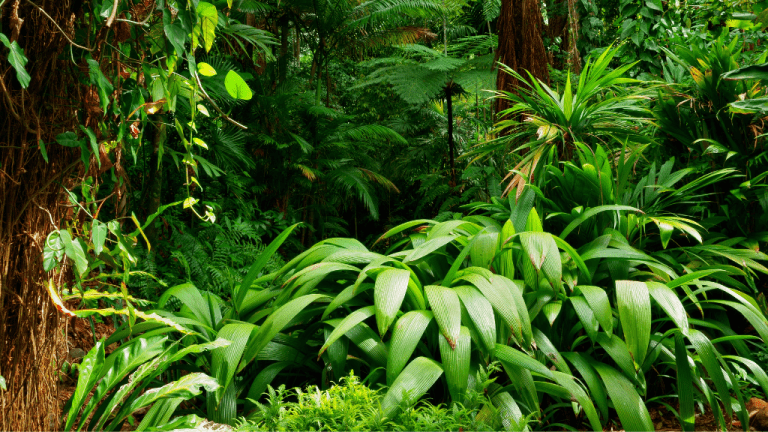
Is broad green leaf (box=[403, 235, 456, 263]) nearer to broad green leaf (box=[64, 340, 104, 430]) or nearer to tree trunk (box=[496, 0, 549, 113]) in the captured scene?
broad green leaf (box=[64, 340, 104, 430])

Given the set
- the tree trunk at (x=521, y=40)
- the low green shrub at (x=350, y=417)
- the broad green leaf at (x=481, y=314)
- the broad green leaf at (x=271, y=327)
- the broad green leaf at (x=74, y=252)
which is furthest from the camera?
the tree trunk at (x=521, y=40)

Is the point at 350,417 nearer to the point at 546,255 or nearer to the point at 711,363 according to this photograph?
the point at 546,255

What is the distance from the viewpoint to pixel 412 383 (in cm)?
165

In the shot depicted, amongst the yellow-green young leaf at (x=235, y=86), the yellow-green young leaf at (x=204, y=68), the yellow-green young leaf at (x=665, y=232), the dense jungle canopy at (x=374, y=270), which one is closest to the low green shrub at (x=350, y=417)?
the dense jungle canopy at (x=374, y=270)

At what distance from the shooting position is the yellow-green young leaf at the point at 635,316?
180 cm

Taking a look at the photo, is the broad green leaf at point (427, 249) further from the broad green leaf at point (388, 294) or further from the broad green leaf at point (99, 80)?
the broad green leaf at point (99, 80)

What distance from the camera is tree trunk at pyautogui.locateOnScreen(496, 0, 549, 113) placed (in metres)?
3.67

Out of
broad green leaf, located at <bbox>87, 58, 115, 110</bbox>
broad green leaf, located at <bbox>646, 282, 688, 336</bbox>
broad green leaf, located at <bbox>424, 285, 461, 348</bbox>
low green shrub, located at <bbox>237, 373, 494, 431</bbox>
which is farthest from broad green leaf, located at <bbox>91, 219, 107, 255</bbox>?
broad green leaf, located at <bbox>646, 282, 688, 336</bbox>

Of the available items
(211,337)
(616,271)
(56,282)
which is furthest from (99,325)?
(616,271)

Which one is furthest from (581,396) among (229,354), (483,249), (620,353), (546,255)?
(229,354)

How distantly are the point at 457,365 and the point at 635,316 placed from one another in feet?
2.20

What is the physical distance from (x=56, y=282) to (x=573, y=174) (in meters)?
2.18

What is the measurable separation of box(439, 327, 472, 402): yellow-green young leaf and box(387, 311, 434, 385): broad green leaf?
94 millimetres

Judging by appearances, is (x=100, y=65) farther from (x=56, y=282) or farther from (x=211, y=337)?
(x=211, y=337)
